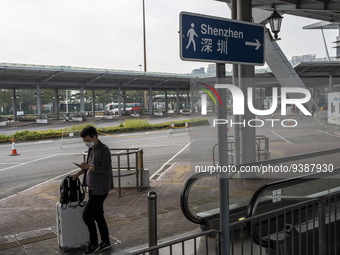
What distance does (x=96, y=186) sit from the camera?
5309 mm

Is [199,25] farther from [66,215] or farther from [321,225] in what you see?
[66,215]

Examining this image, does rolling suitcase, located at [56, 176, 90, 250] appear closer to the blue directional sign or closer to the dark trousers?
the dark trousers

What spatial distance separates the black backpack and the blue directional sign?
11.6 feet

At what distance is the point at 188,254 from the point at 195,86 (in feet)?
9.49

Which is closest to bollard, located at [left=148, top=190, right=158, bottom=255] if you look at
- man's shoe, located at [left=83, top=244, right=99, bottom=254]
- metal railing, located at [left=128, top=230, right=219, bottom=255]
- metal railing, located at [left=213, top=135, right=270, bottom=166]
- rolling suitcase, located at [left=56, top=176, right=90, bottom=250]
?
metal railing, located at [left=128, top=230, right=219, bottom=255]

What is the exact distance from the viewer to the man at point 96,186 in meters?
5.29

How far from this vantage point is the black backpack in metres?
5.41

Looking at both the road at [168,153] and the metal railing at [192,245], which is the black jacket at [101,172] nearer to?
the metal railing at [192,245]

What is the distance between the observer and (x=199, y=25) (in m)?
2.57

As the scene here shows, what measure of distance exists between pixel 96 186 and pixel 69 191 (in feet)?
1.58

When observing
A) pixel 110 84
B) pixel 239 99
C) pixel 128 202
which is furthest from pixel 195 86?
pixel 110 84

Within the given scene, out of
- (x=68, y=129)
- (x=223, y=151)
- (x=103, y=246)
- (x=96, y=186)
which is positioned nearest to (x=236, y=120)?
(x=96, y=186)

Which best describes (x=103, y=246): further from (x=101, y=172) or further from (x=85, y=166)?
(x=85, y=166)

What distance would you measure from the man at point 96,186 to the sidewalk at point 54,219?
25cm
